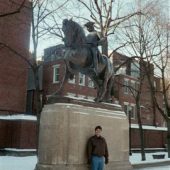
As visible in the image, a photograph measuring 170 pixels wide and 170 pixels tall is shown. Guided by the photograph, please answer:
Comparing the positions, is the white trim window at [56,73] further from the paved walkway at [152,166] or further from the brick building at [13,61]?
the paved walkway at [152,166]

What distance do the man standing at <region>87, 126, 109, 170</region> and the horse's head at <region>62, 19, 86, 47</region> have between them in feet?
10.3

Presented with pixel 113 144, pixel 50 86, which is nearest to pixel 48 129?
pixel 113 144

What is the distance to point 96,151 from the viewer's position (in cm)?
1141

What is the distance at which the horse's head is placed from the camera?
41.2ft

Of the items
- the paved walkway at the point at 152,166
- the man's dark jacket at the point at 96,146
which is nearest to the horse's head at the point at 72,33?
the man's dark jacket at the point at 96,146

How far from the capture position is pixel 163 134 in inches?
1500

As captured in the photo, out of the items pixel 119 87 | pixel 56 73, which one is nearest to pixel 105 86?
pixel 56 73

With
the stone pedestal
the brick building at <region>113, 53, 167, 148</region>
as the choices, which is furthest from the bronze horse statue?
the brick building at <region>113, 53, 167, 148</region>

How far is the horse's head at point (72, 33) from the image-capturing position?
12.6 m

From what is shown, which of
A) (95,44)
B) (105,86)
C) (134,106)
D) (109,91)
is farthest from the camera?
(134,106)

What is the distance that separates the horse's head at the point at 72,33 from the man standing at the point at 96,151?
3.14 metres

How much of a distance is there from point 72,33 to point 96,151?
13.4ft

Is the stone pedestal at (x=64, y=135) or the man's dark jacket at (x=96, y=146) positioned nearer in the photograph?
the stone pedestal at (x=64, y=135)

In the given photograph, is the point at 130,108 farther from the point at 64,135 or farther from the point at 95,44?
the point at 64,135
